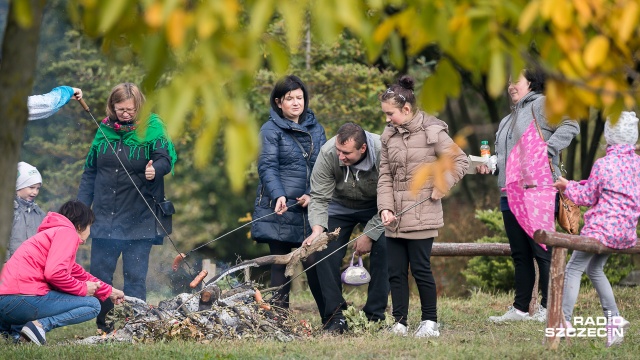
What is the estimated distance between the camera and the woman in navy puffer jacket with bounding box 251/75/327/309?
7375 mm

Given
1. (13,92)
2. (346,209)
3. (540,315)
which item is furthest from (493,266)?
(13,92)

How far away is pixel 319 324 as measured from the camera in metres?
7.81

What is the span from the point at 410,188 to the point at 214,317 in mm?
1606

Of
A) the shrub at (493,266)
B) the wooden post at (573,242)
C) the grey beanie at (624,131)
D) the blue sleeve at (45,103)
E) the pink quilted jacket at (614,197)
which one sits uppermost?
the blue sleeve at (45,103)

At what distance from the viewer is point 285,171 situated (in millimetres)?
7488

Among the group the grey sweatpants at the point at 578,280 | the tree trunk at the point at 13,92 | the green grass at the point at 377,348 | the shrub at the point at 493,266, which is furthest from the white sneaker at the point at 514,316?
the tree trunk at the point at 13,92

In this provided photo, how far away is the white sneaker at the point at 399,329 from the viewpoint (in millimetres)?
6920

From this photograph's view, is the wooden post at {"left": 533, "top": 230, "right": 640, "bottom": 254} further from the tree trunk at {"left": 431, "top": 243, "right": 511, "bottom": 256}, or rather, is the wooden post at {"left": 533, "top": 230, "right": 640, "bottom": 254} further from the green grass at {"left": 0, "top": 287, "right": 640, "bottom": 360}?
the tree trunk at {"left": 431, "top": 243, "right": 511, "bottom": 256}

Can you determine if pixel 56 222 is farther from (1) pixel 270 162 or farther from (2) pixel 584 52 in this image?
(2) pixel 584 52

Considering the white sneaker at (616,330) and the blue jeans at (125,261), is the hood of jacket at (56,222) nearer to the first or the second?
the blue jeans at (125,261)

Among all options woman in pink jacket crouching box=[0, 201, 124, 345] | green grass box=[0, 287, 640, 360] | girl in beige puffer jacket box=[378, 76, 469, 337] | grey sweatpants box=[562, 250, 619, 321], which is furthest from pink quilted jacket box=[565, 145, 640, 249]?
woman in pink jacket crouching box=[0, 201, 124, 345]

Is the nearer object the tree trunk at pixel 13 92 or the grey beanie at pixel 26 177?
the tree trunk at pixel 13 92

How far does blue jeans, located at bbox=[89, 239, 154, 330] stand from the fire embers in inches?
25.4

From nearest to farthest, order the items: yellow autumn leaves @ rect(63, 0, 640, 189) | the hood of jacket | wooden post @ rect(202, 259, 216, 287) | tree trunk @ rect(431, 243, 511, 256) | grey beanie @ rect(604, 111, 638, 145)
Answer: yellow autumn leaves @ rect(63, 0, 640, 189) < grey beanie @ rect(604, 111, 638, 145) < the hood of jacket < tree trunk @ rect(431, 243, 511, 256) < wooden post @ rect(202, 259, 216, 287)
